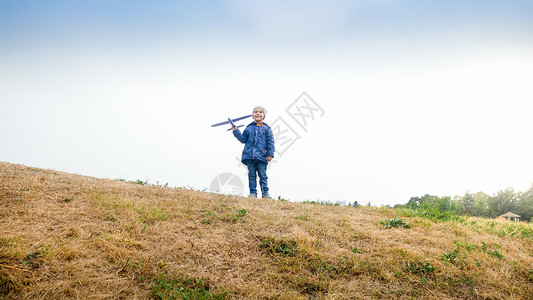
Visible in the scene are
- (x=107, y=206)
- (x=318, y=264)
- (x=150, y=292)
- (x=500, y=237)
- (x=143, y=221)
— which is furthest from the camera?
(x=500, y=237)

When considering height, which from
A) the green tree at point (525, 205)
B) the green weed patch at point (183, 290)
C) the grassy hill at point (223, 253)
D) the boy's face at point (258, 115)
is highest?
the boy's face at point (258, 115)

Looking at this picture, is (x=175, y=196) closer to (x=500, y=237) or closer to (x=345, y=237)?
(x=345, y=237)

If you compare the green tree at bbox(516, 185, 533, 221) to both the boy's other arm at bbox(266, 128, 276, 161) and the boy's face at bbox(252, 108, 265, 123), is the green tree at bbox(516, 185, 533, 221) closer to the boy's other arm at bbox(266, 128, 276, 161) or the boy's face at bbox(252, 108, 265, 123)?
the boy's other arm at bbox(266, 128, 276, 161)

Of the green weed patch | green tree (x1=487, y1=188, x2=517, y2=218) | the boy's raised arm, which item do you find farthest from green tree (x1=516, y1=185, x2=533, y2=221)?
the green weed patch

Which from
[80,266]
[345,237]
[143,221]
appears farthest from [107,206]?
[345,237]

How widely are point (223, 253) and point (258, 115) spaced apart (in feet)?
21.9

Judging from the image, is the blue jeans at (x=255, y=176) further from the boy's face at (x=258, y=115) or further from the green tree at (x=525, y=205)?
the green tree at (x=525, y=205)

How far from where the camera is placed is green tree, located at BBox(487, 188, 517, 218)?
96.2ft

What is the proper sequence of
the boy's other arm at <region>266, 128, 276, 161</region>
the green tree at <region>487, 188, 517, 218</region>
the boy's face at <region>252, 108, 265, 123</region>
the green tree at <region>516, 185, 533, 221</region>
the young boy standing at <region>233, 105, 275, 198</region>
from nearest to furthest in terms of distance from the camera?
the young boy standing at <region>233, 105, 275, 198</region> → the boy's other arm at <region>266, 128, 276, 161</region> → the boy's face at <region>252, 108, 265, 123</region> → the green tree at <region>516, 185, 533, 221</region> → the green tree at <region>487, 188, 517, 218</region>

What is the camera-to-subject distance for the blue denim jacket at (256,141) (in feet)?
33.6

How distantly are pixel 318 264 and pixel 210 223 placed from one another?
238cm

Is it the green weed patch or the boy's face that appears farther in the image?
the boy's face

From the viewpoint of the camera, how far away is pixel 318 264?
477cm

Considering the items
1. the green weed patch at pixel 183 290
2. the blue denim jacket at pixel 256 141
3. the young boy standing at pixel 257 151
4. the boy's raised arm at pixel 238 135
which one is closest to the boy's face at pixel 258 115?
the young boy standing at pixel 257 151
